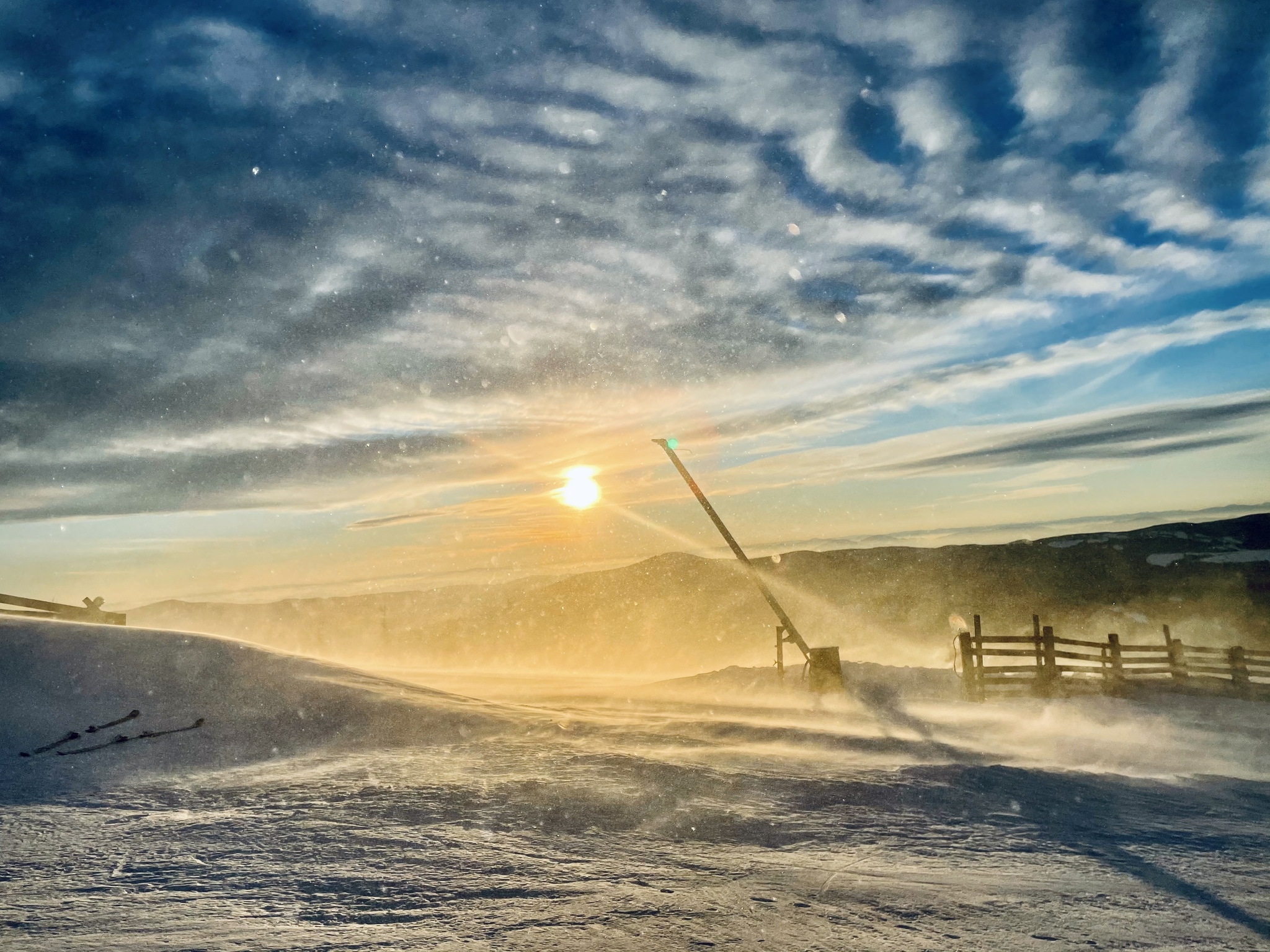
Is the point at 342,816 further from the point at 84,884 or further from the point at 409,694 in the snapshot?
the point at 409,694

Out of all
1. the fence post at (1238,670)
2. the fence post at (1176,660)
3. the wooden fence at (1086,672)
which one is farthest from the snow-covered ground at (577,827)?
the fence post at (1176,660)

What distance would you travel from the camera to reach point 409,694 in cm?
1409

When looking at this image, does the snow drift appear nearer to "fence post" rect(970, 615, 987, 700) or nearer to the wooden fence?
"fence post" rect(970, 615, 987, 700)

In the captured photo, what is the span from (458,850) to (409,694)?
8.58 metres

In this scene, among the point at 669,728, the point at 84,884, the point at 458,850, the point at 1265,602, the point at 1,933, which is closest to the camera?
the point at 1,933

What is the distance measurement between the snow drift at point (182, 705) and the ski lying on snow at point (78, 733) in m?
0.07

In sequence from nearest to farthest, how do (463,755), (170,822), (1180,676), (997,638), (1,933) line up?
(1,933) → (170,822) → (463,755) → (997,638) → (1180,676)

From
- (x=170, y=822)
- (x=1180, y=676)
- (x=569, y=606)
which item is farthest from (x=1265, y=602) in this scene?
(x=569, y=606)

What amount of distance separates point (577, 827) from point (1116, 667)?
18854mm

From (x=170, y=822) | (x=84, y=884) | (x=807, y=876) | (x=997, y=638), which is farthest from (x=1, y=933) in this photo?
(x=997, y=638)

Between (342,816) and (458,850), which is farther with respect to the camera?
(342,816)

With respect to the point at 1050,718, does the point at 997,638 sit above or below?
above

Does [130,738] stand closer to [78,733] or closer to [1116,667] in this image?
[78,733]

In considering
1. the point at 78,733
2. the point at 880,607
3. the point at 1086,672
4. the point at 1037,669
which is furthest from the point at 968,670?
the point at 880,607
